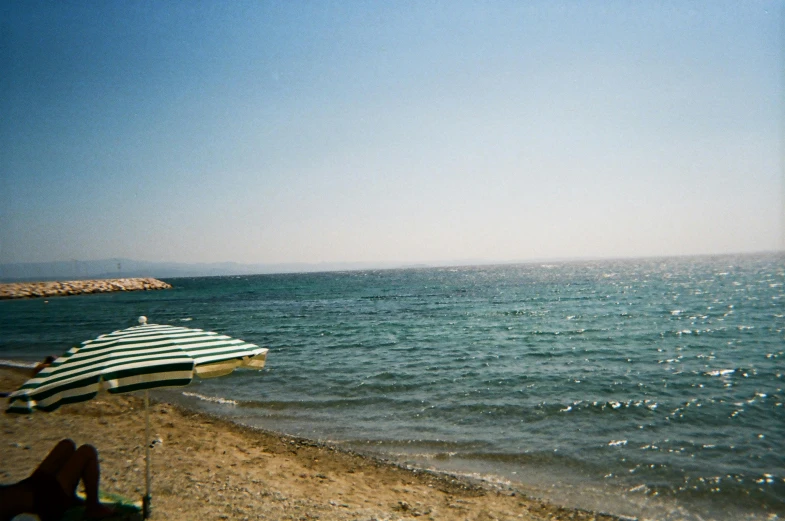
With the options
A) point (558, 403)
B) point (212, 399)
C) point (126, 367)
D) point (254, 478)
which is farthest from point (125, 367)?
point (558, 403)

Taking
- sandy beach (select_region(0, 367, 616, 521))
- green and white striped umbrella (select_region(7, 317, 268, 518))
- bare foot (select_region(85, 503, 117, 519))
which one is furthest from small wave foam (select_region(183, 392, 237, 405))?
green and white striped umbrella (select_region(7, 317, 268, 518))

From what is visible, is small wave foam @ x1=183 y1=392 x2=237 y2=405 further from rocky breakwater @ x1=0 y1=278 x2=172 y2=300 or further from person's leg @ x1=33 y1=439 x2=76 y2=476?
rocky breakwater @ x1=0 y1=278 x2=172 y2=300

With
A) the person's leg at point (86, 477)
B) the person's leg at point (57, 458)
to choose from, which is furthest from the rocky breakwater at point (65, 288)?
the person's leg at point (86, 477)

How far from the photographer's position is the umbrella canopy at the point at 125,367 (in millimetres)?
4195

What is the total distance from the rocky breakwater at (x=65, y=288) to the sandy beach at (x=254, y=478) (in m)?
84.2

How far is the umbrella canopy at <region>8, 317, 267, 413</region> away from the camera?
4195 mm

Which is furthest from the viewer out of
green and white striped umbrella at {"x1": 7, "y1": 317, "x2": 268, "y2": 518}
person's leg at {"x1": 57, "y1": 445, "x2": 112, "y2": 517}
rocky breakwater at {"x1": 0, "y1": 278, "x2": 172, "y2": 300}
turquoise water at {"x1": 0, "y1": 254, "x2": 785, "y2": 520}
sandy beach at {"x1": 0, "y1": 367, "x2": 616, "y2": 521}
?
rocky breakwater at {"x1": 0, "y1": 278, "x2": 172, "y2": 300}

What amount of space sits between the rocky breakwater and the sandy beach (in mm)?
84194

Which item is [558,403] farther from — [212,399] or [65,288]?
[65,288]

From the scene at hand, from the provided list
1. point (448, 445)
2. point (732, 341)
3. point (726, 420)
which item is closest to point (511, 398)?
point (448, 445)

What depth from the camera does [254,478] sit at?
7.35 m

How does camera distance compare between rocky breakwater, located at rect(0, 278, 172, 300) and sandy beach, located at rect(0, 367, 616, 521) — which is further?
rocky breakwater, located at rect(0, 278, 172, 300)

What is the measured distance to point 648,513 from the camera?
6758 millimetres

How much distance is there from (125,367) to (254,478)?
4.13 metres
